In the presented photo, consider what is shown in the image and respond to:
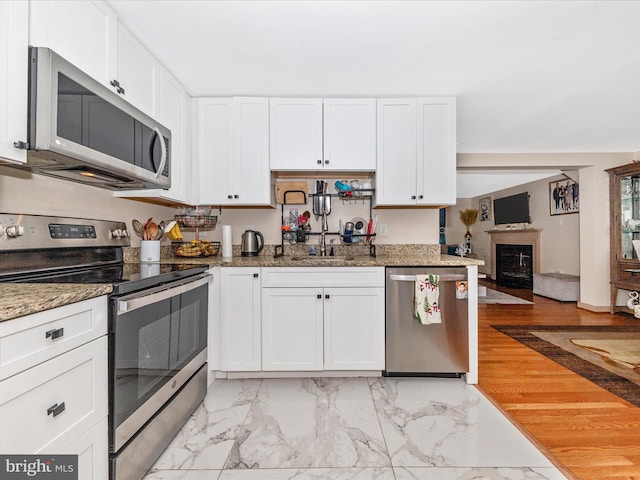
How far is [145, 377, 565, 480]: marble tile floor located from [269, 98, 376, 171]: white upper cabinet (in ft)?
5.69

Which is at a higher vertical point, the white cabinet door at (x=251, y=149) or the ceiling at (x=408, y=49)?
the ceiling at (x=408, y=49)

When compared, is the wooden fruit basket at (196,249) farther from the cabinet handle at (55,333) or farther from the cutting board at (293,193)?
the cabinet handle at (55,333)

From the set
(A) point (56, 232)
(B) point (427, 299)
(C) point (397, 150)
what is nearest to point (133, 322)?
(A) point (56, 232)

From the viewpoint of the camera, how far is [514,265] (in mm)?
7371

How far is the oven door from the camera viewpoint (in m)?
1.28

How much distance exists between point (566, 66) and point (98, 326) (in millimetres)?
3151

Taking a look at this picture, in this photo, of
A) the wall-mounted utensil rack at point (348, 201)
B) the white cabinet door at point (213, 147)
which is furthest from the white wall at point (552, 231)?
the white cabinet door at point (213, 147)

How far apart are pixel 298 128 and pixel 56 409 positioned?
227cm

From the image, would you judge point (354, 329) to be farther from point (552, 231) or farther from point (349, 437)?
point (552, 231)

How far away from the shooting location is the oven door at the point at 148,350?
4.19 ft

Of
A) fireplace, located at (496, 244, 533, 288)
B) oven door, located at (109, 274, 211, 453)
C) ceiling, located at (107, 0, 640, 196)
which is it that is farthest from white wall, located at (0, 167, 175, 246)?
fireplace, located at (496, 244, 533, 288)

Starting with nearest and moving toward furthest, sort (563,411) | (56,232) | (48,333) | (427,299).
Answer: (48,333) < (56,232) < (563,411) < (427,299)

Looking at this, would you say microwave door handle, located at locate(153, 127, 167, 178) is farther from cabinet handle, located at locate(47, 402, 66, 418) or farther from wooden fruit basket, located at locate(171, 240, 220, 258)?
cabinet handle, located at locate(47, 402, 66, 418)

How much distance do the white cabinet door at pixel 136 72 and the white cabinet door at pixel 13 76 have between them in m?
0.52
